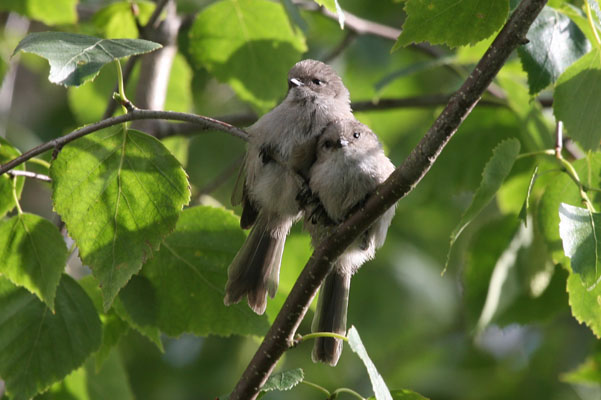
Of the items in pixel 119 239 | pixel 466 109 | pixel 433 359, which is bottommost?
pixel 433 359

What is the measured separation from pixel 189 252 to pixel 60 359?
20.8 inches

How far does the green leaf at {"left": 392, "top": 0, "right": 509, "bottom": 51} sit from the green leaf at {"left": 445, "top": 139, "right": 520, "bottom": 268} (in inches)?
12.7

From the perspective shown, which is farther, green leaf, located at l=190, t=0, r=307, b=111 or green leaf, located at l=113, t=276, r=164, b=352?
green leaf, located at l=190, t=0, r=307, b=111

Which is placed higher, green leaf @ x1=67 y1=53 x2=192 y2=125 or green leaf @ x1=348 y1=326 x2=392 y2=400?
green leaf @ x1=348 y1=326 x2=392 y2=400

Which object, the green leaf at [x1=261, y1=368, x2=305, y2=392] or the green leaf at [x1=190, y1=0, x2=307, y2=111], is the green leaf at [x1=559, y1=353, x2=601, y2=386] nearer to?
the green leaf at [x1=190, y1=0, x2=307, y2=111]

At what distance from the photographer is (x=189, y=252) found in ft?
8.48

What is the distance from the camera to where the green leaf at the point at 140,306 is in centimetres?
255

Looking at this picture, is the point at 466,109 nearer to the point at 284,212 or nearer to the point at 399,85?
the point at 284,212

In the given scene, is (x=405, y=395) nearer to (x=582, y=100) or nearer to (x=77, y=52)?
(x=582, y=100)

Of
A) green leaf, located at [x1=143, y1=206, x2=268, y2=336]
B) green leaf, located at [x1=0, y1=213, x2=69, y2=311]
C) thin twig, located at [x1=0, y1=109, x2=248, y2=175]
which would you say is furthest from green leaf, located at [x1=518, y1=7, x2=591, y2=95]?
green leaf, located at [x1=0, y1=213, x2=69, y2=311]

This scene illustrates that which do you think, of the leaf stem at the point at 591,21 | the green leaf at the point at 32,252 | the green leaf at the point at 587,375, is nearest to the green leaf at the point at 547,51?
the leaf stem at the point at 591,21

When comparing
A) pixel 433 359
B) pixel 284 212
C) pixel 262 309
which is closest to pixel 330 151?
pixel 284 212

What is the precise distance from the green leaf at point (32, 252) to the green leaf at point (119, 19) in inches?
55.9

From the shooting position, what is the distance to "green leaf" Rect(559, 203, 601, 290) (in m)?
1.98
